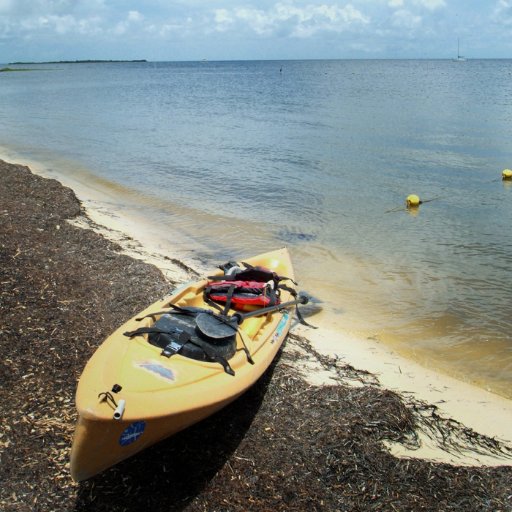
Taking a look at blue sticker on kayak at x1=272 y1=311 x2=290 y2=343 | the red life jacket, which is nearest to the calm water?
blue sticker on kayak at x1=272 y1=311 x2=290 y2=343

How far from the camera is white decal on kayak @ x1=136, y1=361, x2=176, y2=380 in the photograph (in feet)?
14.0

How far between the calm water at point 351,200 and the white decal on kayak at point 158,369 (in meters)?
3.99

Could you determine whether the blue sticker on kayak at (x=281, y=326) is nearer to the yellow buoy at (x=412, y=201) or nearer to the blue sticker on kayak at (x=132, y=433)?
the blue sticker on kayak at (x=132, y=433)

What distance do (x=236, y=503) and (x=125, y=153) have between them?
19742 millimetres

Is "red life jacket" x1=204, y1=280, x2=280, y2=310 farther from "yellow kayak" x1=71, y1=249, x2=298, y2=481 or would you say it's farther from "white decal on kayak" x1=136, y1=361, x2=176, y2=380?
"white decal on kayak" x1=136, y1=361, x2=176, y2=380

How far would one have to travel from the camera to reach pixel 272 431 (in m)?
4.73

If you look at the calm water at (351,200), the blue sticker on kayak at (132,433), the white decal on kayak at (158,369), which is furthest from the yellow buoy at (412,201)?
the blue sticker on kayak at (132,433)

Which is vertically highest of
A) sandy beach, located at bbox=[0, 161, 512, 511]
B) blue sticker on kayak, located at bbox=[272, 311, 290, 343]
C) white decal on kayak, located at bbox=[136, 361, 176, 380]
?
white decal on kayak, located at bbox=[136, 361, 176, 380]

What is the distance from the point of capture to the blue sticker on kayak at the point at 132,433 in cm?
370

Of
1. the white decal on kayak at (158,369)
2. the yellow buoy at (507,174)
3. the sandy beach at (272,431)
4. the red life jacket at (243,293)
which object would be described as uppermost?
the white decal on kayak at (158,369)

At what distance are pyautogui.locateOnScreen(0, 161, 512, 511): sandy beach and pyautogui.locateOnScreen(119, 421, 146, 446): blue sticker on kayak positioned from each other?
1.79 ft

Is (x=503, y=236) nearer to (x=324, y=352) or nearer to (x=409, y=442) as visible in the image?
(x=324, y=352)

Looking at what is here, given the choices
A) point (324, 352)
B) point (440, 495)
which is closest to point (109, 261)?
point (324, 352)

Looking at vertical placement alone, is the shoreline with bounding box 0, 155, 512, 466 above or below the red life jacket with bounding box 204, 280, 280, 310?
below
